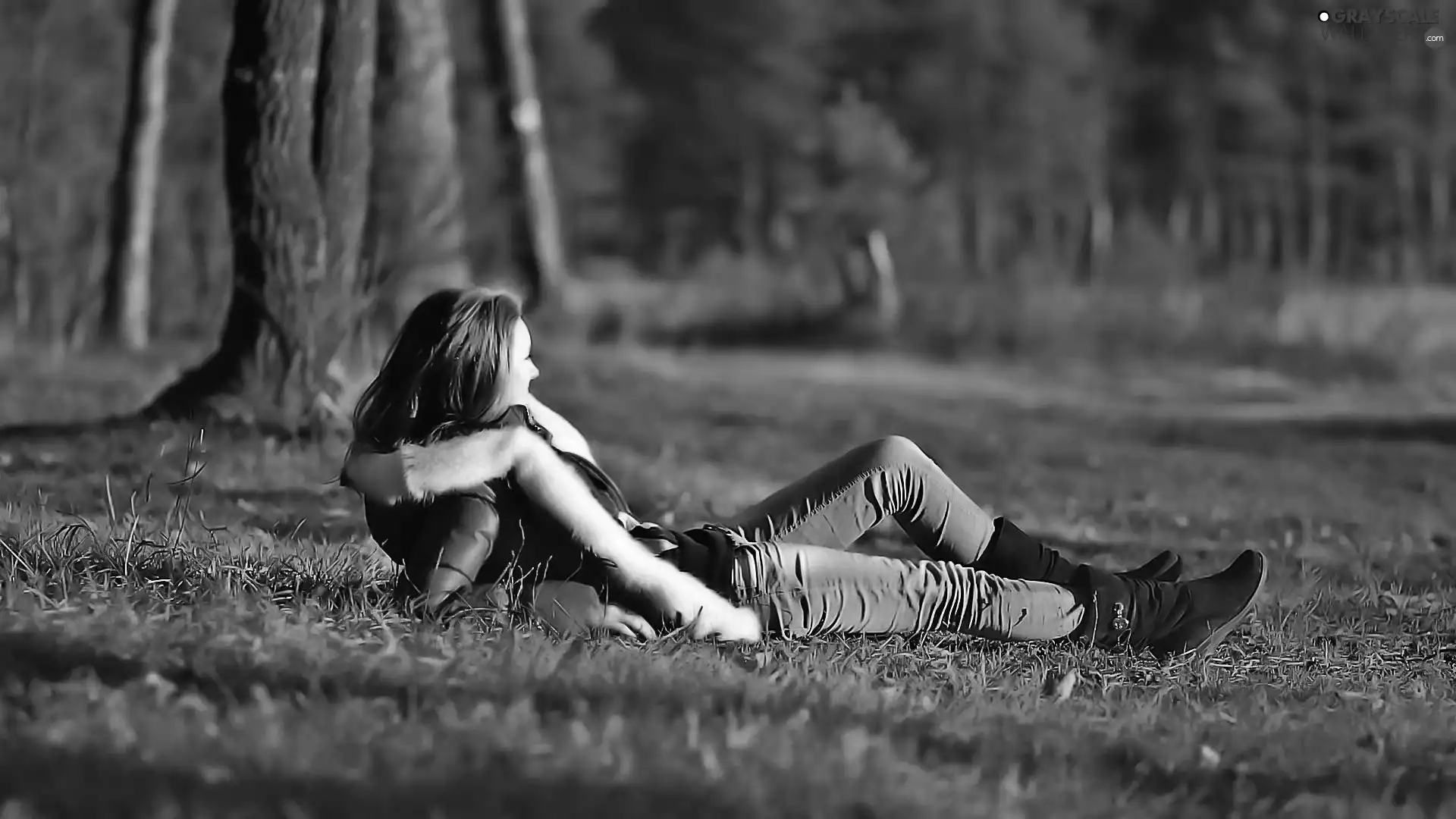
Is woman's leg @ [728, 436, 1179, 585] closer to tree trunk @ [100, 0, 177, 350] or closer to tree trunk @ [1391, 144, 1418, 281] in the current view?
tree trunk @ [100, 0, 177, 350]

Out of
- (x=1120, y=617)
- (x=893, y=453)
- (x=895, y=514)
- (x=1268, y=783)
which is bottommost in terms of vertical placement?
(x=1268, y=783)

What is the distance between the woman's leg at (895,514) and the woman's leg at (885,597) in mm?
110

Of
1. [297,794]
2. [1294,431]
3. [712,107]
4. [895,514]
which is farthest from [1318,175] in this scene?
[297,794]

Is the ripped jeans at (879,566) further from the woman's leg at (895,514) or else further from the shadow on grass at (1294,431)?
the shadow on grass at (1294,431)

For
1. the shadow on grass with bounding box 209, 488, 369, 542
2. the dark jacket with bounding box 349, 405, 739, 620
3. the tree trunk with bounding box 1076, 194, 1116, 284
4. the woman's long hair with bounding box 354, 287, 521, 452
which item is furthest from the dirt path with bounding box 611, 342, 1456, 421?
the tree trunk with bounding box 1076, 194, 1116, 284

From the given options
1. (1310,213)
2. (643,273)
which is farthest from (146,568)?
(1310,213)

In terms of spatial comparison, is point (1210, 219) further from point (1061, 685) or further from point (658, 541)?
point (658, 541)

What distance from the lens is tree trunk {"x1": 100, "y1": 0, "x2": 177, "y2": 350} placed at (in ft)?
57.4

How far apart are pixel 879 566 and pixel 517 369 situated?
1.24 meters

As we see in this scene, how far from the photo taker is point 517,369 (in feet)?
14.3

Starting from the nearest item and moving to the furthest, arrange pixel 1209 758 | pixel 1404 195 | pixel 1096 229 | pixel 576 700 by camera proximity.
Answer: pixel 576 700 < pixel 1209 758 < pixel 1404 195 < pixel 1096 229

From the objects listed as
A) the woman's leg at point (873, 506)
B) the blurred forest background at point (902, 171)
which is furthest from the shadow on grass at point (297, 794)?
the blurred forest background at point (902, 171)

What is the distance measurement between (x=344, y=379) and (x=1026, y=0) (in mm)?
33376

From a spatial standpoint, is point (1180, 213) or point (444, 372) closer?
point (444, 372)
